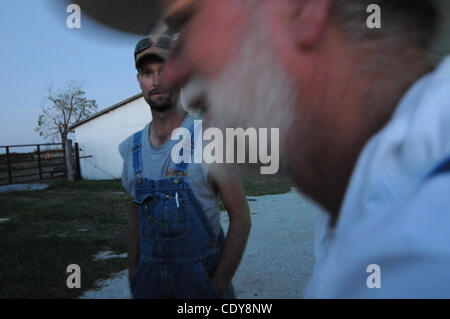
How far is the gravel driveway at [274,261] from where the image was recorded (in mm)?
3439

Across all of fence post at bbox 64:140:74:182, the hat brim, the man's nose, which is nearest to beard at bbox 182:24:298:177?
the hat brim

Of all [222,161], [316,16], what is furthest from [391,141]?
[222,161]

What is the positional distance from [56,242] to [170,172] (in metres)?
4.18

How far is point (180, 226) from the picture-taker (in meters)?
1.67

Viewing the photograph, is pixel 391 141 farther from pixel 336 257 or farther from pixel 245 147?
pixel 245 147

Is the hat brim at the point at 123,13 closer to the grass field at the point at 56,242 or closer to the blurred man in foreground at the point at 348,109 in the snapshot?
the blurred man in foreground at the point at 348,109

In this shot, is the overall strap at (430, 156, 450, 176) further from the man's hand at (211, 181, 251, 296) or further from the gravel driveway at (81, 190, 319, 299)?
the gravel driveway at (81, 190, 319, 299)

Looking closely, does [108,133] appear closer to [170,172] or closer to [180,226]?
[170,172]

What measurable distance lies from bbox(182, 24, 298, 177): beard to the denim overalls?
1.00m

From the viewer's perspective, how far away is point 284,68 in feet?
2.06

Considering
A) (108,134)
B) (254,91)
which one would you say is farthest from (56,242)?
(108,134)

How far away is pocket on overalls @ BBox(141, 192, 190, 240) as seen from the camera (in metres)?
1.67

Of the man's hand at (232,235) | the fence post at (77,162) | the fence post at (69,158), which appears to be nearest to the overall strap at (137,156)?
the man's hand at (232,235)

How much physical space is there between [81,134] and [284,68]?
17991mm
